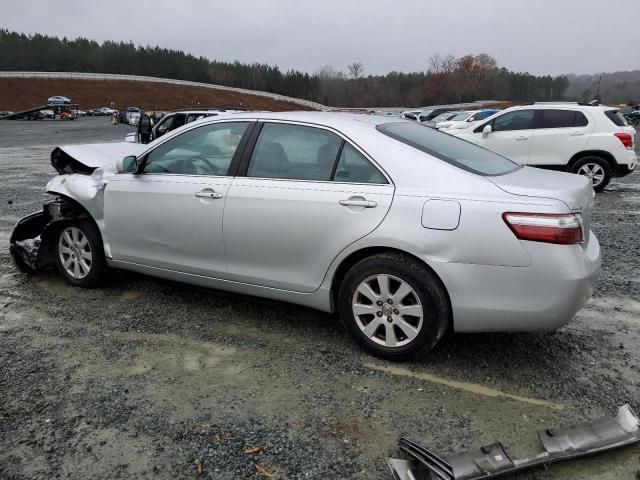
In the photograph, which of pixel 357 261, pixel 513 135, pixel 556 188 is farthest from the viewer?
pixel 513 135

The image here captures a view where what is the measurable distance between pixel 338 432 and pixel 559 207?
170 cm

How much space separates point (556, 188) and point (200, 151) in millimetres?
2551

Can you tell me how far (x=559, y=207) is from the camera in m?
2.84

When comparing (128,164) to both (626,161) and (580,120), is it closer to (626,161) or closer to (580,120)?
(580,120)

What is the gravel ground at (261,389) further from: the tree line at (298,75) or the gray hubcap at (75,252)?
the tree line at (298,75)

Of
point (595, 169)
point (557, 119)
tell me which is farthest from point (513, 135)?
point (595, 169)

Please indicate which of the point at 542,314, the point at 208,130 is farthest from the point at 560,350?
the point at 208,130

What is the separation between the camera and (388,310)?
3191mm

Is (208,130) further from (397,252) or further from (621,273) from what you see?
(621,273)

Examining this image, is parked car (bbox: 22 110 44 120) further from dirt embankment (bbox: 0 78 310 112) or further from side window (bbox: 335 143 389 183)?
side window (bbox: 335 143 389 183)

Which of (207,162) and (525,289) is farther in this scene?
(207,162)

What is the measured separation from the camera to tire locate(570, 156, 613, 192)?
32.2 feet

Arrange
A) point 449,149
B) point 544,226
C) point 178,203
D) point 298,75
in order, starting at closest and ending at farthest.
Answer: point 544,226, point 449,149, point 178,203, point 298,75

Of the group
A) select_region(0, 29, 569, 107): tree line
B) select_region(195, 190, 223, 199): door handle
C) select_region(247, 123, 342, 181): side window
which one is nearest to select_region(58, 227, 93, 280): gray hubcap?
select_region(195, 190, 223, 199): door handle
